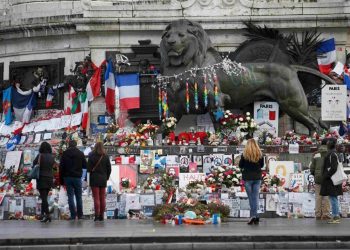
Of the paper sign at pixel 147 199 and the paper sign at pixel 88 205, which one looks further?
the paper sign at pixel 88 205

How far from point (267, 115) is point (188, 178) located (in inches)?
211

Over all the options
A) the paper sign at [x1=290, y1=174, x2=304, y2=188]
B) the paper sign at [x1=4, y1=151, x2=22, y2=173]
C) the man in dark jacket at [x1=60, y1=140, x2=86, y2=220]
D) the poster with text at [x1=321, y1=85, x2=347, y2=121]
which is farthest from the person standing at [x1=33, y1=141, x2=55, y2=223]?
the poster with text at [x1=321, y1=85, x2=347, y2=121]

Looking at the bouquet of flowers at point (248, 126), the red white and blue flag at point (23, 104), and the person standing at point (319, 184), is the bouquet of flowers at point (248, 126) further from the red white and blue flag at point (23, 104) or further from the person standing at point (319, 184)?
the red white and blue flag at point (23, 104)

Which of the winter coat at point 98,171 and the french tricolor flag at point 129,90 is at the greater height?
the french tricolor flag at point 129,90

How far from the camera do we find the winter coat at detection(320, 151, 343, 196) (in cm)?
2336

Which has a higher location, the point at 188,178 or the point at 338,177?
the point at 188,178

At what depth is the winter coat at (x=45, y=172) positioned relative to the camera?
958 inches

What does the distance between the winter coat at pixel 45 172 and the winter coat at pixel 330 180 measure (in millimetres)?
5997

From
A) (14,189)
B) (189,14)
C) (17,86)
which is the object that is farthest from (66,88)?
(14,189)

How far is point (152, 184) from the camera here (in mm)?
25906

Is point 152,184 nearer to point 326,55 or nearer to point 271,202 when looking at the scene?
point 271,202

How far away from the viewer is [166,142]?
92.1ft

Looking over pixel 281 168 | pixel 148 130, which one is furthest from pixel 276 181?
pixel 148 130

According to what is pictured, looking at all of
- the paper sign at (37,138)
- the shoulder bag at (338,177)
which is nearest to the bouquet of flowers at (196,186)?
the shoulder bag at (338,177)
